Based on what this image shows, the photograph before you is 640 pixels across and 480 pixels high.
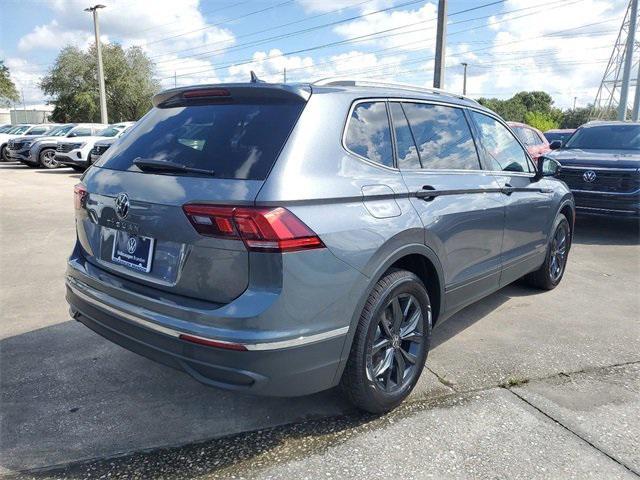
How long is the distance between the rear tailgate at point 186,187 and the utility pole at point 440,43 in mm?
13878

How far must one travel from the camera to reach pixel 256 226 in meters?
2.33

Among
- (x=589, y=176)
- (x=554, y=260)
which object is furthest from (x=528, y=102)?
(x=554, y=260)

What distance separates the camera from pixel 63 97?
48750mm

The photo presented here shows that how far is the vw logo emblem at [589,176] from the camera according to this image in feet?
27.2

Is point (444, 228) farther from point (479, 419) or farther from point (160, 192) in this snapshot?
point (160, 192)

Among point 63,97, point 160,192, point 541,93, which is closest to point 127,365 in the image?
point 160,192

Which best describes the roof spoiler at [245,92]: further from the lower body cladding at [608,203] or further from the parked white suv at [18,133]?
the parked white suv at [18,133]

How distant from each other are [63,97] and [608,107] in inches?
1954

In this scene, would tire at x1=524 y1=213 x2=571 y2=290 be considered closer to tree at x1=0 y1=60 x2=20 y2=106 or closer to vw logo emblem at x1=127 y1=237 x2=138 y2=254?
vw logo emblem at x1=127 y1=237 x2=138 y2=254

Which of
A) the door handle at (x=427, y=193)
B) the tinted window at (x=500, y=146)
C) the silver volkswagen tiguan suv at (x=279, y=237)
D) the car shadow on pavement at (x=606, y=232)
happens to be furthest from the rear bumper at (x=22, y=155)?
the door handle at (x=427, y=193)

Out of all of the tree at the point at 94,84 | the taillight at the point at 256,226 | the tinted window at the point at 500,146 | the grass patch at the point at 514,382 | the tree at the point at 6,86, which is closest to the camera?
the taillight at the point at 256,226

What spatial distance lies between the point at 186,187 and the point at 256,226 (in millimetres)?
433

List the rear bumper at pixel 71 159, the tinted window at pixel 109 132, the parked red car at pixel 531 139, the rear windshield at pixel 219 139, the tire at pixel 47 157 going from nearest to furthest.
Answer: the rear windshield at pixel 219 139
the parked red car at pixel 531 139
the rear bumper at pixel 71 159
the tinted window at pixel 109 132
the tire at pixel 47 157

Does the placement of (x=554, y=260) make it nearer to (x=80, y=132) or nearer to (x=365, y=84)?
(x=365, y=84)
